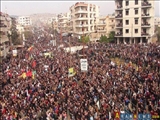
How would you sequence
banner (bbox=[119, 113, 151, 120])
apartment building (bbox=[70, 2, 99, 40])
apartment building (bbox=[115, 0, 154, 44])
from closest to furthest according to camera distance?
banner (bbox=[119, 113, 151, 120]) < apartment building (bbox=[115, 0, 154, 44]) < apartment building (bbox=[70, 2, 99, 40])

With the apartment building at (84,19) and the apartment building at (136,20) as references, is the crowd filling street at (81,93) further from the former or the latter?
the apartment building at (84,19)

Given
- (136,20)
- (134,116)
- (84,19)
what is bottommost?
(134,116)

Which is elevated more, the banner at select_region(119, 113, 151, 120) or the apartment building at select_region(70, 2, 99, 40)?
the apartment building at select_region(70, 2, 99, 40)

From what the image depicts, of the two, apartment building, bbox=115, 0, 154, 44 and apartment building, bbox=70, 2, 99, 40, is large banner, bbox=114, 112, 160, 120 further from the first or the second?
apartment building, bbox=70, 2, 99, 40

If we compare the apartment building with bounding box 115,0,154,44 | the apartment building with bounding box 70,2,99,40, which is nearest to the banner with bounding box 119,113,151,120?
the apartment building with bounding box 115,0,154,44

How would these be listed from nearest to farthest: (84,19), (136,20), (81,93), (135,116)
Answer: (135,116) → (81,93) → (136,20) → (84,19)

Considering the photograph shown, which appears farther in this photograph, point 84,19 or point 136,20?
point 84,19

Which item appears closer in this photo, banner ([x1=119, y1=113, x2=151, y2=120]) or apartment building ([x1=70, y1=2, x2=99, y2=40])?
banner ([x1=119, y1=113, x2=151, y2=120])

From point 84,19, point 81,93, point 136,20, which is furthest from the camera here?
point 84,19

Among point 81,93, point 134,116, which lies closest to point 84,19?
point 81,93

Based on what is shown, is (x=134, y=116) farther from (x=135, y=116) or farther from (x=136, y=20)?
(x=136, y=20)
